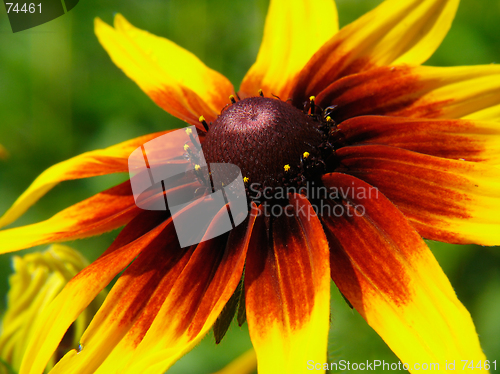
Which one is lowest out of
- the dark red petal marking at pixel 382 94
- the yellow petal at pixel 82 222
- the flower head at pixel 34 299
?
the flower head at pixel 34 299

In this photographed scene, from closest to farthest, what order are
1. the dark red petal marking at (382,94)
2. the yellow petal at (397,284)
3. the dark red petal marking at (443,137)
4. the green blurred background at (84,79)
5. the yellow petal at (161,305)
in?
the yellow petal at (397,284) → the yellow petal at (161,305) → the dark red petal marking at (443,137) → the dark red petal marking at (382,94) → the green blurred background at (84,79)

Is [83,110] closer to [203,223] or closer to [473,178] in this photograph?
[203,223]

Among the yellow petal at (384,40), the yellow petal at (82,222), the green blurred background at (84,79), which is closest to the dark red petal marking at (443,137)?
the yellow petal at (384,40)

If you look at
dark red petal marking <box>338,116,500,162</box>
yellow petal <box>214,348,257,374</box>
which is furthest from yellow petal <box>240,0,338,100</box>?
yellow petal <box>214,348,257,374</box>

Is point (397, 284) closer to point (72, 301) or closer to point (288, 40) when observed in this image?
point (72, 301)

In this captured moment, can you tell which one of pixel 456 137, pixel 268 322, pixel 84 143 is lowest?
pixel 84 143

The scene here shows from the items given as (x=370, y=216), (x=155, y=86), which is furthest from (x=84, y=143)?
(x=370, y=216)

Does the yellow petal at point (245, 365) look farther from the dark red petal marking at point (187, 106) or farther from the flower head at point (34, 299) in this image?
the dark red petal marking at point (187, 106)
